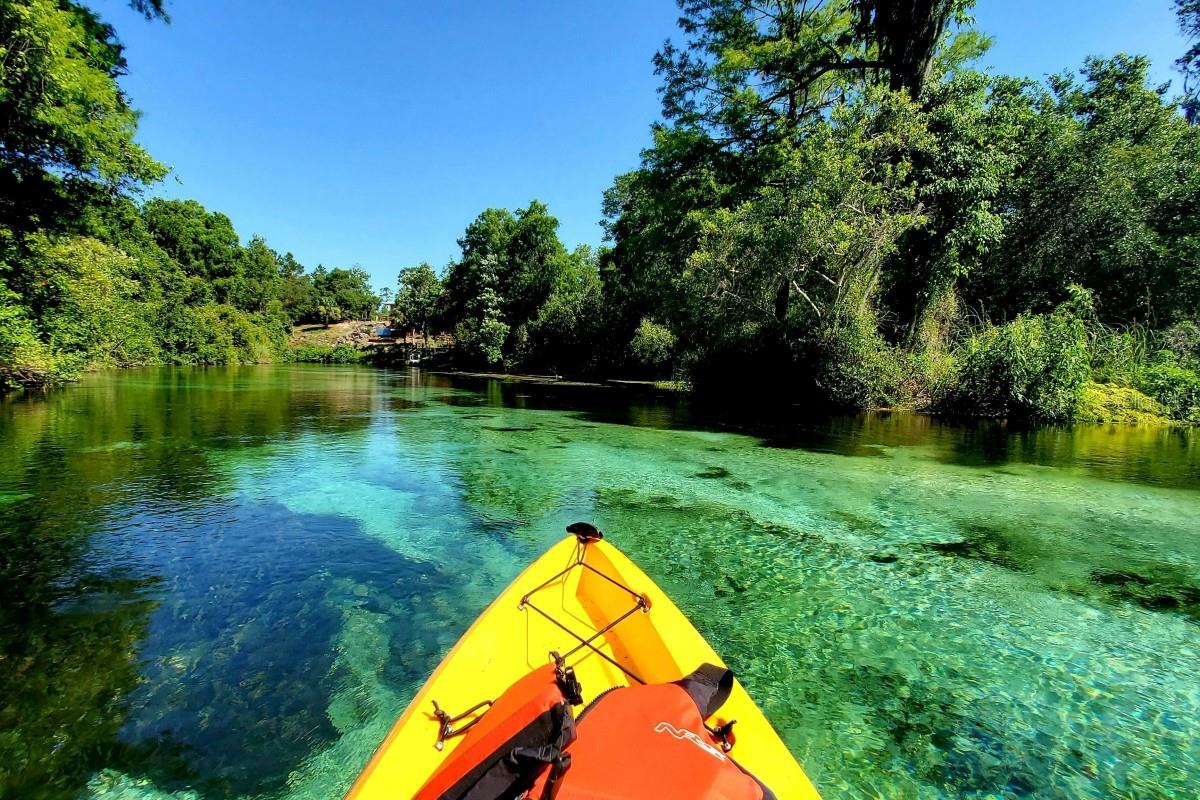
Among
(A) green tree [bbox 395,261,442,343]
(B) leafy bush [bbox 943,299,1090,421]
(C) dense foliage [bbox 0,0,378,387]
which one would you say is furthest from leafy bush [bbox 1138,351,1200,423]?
(A) green tree [bbox 395,261,442,343]

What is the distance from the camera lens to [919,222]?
1483 centimetres

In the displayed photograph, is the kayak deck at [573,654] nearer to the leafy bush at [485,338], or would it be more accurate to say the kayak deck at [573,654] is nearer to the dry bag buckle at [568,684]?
the dry bag buckle at [568,684]

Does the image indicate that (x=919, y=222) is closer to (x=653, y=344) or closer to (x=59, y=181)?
(x=653, y=344)

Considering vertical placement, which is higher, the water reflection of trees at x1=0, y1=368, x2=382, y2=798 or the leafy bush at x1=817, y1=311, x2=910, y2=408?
the leafy bush at x1=817, y1=311, x2=910, y2=408

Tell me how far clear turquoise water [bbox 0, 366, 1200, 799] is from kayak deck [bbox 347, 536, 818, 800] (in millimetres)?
895

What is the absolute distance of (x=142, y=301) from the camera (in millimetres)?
40156

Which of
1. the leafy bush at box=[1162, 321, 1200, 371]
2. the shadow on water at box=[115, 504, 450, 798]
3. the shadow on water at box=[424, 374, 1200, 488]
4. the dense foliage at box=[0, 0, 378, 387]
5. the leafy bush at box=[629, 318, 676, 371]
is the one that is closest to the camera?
the shadow on water at box=[115, 504, 450, 798]

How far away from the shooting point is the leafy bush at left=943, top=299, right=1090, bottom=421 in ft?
47.3

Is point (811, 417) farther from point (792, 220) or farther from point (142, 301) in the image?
point (142, 301)

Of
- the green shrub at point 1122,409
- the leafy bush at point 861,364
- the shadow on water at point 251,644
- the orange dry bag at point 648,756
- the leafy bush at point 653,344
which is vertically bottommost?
the shadow on water at point 251,644

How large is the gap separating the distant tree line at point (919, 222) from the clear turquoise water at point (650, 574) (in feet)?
21.2

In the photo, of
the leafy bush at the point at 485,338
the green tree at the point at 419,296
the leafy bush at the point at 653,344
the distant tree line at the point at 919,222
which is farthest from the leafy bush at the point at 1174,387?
the green tree at the point at 419,296

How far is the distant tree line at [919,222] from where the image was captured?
1498 cm

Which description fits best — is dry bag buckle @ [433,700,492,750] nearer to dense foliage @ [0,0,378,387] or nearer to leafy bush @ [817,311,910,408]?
leafy bush @ [817,311,910,408]
